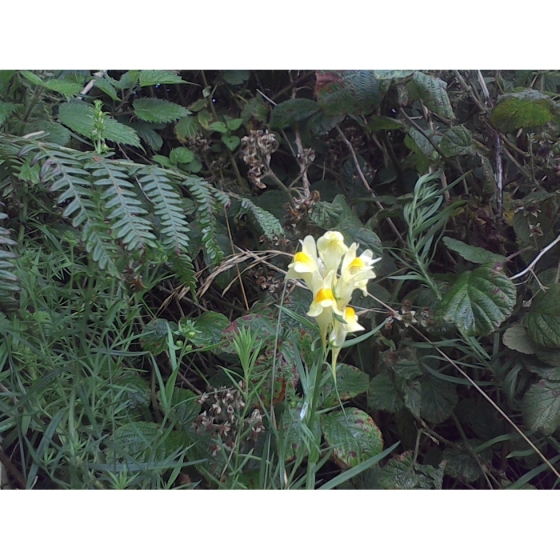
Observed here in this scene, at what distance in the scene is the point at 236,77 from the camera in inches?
38.9

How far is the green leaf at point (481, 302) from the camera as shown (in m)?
0.86

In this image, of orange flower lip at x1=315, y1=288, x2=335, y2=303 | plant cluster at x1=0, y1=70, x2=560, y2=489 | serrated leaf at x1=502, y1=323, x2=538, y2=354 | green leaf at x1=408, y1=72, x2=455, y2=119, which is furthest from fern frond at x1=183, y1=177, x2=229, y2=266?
serrated leaf at x1=502, y1=323, x2=538, y2=354

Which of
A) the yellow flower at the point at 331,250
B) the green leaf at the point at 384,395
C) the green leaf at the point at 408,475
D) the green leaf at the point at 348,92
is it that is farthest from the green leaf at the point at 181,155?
the green leaf at the point at 408,475

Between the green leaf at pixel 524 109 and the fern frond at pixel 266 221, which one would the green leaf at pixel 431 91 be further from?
the fern frond at pixel 266 221

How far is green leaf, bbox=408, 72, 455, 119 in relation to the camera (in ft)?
3.02

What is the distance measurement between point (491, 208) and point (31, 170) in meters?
0.72

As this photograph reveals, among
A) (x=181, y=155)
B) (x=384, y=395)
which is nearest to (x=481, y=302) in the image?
(x=384, y=395)

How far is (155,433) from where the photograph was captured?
2.87 ft

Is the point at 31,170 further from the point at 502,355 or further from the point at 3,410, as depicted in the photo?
the point at 502,355

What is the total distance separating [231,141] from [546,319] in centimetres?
59

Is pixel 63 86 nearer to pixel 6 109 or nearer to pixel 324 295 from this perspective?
pixel 6 109

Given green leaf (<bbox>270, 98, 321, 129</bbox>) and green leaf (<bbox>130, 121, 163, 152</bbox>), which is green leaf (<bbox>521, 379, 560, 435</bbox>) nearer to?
green leaf (<bbox>270, 98, 321, 129</bbox>)

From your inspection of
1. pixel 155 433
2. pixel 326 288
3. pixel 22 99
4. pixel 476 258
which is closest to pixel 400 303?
pixel 476 258

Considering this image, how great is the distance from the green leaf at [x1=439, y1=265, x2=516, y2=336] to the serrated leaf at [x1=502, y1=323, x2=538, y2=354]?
1.7 inches
